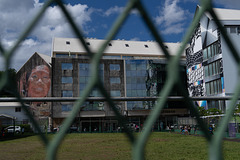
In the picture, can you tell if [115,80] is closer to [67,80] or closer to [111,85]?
[111,85]

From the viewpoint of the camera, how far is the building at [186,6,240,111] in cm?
3120

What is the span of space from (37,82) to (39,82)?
467 millimetres

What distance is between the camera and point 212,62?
112 feet

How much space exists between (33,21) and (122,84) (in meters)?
44.9

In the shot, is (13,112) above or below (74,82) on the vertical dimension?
below

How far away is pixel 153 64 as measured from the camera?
148 feet

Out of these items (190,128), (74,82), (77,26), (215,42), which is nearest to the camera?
(77,26)

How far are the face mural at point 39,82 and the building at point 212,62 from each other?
23.8 m

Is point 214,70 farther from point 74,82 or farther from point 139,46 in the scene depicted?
point 139,46

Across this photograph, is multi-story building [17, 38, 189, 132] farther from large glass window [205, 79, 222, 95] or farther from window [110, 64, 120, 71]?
large glass window [205, 79, 222, 95]

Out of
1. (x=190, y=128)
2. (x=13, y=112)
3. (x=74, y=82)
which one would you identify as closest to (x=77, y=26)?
(x=190, y=128)

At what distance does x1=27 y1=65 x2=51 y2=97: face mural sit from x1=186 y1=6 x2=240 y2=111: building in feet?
78.2

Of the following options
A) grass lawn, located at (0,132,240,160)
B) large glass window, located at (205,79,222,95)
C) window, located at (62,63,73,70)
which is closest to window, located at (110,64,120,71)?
window, located at (62,63,73,70)

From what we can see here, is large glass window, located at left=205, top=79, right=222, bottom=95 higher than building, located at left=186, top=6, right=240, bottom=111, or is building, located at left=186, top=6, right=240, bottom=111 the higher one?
building, located at left=186, top=6, right=240, bottom=111
